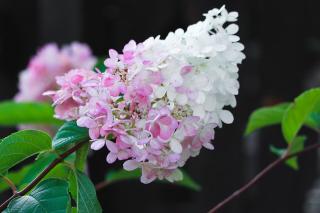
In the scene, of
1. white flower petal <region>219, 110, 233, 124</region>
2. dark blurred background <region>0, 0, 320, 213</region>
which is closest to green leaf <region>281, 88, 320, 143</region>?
white flower petal <region>219, 110, 233, 124</region>

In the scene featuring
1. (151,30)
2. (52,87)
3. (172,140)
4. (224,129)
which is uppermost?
(151,30)

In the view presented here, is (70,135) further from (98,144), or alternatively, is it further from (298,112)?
(298,112)

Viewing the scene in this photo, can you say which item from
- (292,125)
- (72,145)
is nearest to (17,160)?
(72,145)

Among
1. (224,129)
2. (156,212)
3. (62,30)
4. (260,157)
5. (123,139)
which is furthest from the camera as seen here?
(156,212)

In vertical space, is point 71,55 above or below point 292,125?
above

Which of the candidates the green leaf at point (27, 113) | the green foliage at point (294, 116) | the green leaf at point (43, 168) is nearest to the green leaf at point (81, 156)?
the green leaf at point (43, 168)

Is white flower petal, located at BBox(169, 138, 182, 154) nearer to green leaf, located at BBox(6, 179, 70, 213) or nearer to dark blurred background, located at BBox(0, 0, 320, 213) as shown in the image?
green leaf, located at BBox(6, 179, 70, 213)

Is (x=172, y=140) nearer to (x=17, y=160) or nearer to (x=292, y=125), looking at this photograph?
(x=17, y=160)
